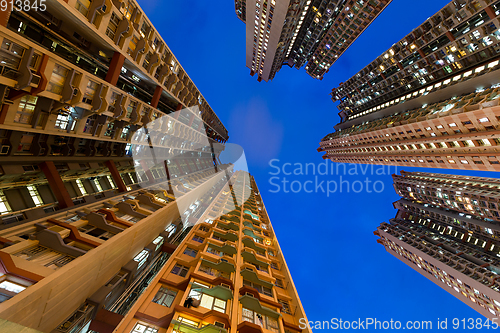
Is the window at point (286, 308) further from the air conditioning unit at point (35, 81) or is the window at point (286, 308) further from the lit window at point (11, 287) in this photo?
the air conditioning unit at point (35, 81)

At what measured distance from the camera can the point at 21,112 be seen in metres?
16.8

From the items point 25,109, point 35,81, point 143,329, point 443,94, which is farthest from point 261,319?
point 443,94

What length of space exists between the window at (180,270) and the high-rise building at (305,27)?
89.5m

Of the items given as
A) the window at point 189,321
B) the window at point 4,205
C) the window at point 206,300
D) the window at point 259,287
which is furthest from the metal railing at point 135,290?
the window at point 4,205

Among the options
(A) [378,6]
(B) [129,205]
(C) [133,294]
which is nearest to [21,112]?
(B) [129,205]

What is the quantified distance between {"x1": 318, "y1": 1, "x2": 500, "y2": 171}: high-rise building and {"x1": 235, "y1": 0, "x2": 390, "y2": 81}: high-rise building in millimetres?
26072

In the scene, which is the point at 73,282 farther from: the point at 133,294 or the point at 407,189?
the point at 407,189

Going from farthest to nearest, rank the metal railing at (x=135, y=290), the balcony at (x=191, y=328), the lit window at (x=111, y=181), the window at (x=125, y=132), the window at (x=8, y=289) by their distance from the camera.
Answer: the lit window at (x=111, y=181), the window at (x=125, y=132), the metal railing at (x=135, y=290), the balcony at (x=191, y=328), the window at (x=8, y=289)

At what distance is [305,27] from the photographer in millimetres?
128250

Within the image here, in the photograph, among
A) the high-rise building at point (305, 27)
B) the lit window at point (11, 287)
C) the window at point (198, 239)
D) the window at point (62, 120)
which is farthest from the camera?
the high-rise building at point (305, 27)

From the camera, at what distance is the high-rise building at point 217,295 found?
42.5 ft

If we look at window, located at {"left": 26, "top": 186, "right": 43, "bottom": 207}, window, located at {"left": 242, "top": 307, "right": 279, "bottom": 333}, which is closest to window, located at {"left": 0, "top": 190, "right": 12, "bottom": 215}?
window, located at {"left": 26, "top": 186, "right": 43, "bottom": 207}

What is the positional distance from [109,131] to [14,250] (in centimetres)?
1791

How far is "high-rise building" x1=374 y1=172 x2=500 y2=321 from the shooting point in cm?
6631
